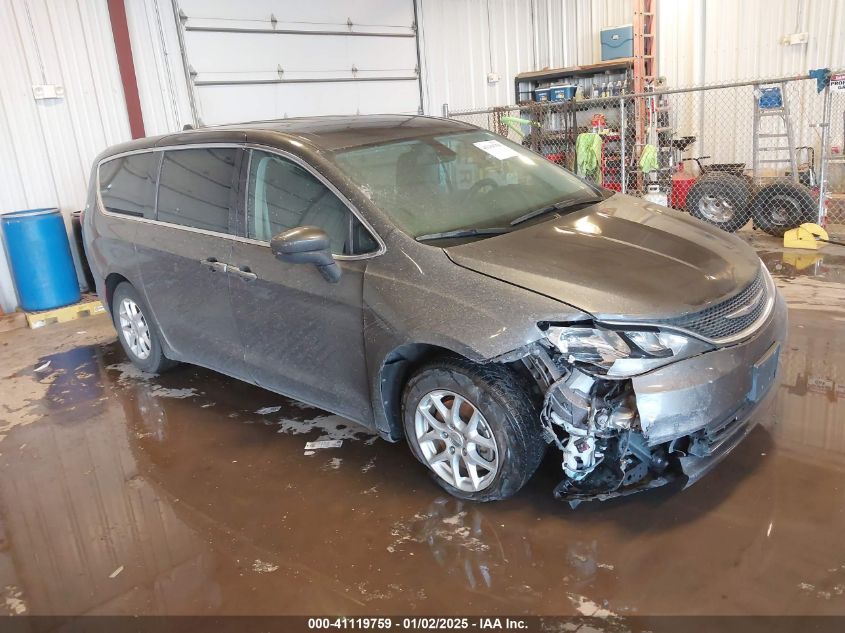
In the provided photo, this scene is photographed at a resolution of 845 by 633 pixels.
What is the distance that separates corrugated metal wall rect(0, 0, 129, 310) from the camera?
696cm

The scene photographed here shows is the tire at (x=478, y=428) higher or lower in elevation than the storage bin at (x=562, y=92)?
lower

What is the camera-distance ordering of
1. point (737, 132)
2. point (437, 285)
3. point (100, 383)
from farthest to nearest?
1. point (737, 132)
2. point (100, 383)
3. point (437, 285)

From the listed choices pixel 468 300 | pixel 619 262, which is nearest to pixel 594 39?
pixel 619 262

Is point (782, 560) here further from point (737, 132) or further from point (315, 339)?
point (737, 132)

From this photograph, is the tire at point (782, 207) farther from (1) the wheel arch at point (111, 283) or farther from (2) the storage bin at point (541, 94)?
(1) the wheel arch at point (111, 283)

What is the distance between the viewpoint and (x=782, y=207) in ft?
24.0

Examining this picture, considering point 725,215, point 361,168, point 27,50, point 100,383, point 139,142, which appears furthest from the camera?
point 725,215

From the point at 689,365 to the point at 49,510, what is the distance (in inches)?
118

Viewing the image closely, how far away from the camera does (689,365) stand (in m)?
2.48

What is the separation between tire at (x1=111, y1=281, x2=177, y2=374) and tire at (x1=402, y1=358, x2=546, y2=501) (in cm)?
233

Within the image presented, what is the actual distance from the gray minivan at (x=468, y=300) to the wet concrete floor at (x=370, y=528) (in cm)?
23

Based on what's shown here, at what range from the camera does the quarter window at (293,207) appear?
10.1 ft

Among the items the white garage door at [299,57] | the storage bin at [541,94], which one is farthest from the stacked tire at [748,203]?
the white garage door at [299,57]

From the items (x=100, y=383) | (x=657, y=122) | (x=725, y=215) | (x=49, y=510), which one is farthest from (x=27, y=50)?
(x=657, y=122)
